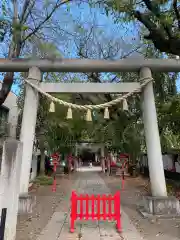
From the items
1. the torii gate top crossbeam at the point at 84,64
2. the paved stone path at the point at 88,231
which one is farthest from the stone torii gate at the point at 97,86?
the paved stone path at the point at 88,231

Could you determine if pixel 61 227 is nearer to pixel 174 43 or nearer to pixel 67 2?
pixel 174 43

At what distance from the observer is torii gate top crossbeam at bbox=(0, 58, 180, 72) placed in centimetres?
793

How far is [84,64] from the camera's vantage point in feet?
26.1

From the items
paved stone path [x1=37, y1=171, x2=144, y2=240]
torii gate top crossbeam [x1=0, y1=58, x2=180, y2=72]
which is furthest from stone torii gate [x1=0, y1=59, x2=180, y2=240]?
paved stone path [x1=37, y1=171, x2=144, y2=240]

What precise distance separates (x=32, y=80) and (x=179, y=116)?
661cm

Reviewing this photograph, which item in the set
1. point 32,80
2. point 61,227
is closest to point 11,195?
point 61,227

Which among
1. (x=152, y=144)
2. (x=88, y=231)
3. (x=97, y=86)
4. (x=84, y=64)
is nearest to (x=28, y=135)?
(x=97, y=86)

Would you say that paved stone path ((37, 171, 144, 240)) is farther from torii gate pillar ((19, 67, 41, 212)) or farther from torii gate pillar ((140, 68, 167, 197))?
torii gate pillar ((140, 68, 167, 197))

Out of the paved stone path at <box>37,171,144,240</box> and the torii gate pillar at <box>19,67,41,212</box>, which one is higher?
the torii gate pillar at <box>19,67,41,212</box>

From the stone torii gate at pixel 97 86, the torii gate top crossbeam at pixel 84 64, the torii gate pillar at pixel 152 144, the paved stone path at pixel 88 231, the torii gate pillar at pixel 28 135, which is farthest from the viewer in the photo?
the torii gate top crossbeam at pixel 84 64

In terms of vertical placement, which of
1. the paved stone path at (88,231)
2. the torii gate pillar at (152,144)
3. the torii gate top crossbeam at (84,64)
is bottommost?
the paved stone path at (88,231)

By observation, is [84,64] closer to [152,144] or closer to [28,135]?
[28,135]

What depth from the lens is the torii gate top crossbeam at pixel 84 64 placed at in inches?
312

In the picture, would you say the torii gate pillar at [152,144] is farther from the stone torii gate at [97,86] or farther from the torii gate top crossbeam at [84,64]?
the torii gate top crossbeam at [84,64]
